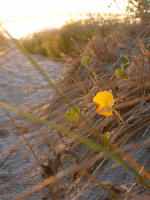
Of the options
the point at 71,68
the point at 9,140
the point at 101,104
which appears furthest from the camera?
the point at 71,68

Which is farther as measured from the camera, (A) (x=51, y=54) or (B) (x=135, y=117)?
(A) (x=51, y=54)

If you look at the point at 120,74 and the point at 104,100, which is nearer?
the point at 104,100

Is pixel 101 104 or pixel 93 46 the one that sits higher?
pixel 101 104

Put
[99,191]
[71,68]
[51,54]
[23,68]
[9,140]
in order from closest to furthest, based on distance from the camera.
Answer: [99,191] < [9,140] < [71,68] < [23,68] < [51,54]

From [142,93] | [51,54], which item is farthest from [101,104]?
[51,54]

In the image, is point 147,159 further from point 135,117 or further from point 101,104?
point 101,104

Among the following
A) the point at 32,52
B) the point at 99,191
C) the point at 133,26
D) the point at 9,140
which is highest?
the point at 133,26

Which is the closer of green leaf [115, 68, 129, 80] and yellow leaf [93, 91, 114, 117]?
yellow leaf [93, 91, 114, 117]

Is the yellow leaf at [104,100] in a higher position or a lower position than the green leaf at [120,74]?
higher

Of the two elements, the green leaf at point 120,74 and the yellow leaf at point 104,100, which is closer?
the yellow leaf at point 104,100

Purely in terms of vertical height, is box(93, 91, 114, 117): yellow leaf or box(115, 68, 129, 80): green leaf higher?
box(93, 91, 114, 117): yellow leaf
